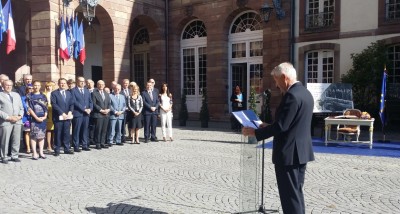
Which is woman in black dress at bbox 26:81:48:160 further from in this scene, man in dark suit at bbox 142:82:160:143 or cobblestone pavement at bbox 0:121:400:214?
man in dark suit at bbox 142:82:160:143

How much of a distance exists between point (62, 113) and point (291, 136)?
6575 millimetres

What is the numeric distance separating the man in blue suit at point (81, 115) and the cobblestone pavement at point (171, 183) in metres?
0.52

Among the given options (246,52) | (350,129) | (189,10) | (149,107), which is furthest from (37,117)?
(189,10)

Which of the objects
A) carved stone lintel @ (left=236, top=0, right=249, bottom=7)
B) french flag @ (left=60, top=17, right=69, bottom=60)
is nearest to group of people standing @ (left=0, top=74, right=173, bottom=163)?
french flag @ (left=60, top=17, right=69, bottom=60)

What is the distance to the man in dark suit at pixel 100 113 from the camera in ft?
32.5

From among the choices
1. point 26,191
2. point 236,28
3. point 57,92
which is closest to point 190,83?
point 236,28

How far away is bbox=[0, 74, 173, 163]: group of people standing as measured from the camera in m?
8.19

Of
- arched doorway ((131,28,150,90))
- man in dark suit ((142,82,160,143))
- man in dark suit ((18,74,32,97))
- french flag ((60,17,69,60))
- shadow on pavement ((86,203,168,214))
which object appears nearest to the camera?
shadow on pavement ((86,203,168,214))

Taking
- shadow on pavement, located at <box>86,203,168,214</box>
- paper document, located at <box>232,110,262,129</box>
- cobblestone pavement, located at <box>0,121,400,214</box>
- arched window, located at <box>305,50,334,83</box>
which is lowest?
shadow on pavement, located at <box>86,203,168,214</box>

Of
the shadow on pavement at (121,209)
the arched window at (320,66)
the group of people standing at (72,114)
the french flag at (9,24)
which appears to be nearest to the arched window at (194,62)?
the arched window at (320,66)

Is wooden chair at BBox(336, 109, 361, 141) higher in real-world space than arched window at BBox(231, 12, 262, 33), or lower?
lower

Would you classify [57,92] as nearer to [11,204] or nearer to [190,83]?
[11,204]

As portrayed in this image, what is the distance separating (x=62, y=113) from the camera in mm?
8859

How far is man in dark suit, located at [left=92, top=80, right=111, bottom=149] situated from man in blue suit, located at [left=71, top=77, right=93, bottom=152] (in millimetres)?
164
